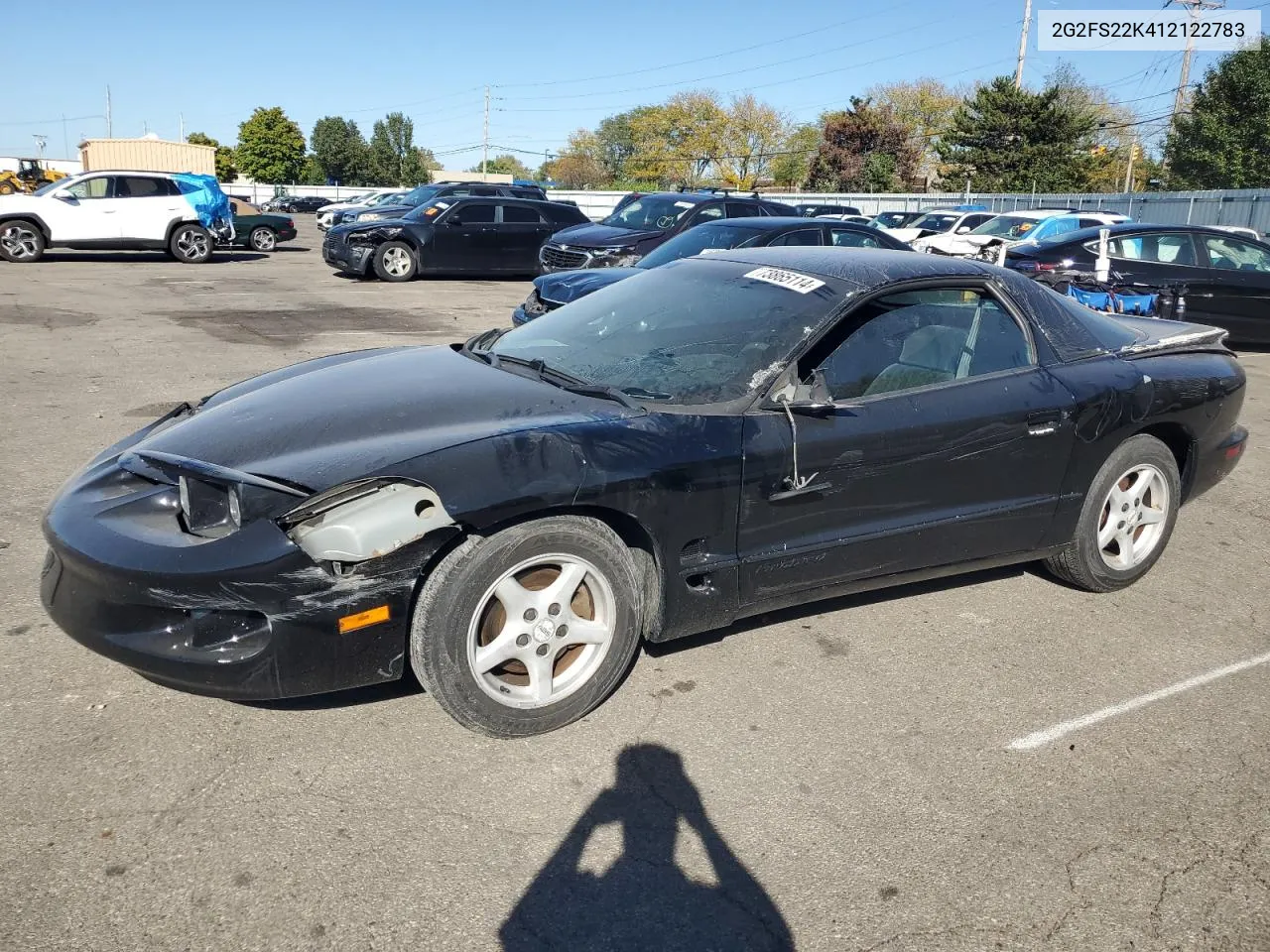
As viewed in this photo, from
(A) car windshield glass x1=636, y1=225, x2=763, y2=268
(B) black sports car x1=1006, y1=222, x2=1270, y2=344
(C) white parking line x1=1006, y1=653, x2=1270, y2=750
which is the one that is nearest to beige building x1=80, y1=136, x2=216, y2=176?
(A) car windshield glass x1=636, y1=225, x2=763, y2=268

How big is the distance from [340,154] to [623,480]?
99.2 metres

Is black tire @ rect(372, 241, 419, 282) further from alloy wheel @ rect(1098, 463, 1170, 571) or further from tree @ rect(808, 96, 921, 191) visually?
tree @ rect(808, 96, 921, 191)

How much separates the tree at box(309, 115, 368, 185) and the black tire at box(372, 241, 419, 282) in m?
81.8

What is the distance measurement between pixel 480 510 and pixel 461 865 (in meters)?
0.95

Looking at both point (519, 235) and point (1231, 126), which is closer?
point (519, 235)

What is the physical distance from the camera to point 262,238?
24.3 m

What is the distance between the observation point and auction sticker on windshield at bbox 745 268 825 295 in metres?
3.91

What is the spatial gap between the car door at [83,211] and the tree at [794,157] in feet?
216

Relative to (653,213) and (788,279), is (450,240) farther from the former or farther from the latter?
(788,279)

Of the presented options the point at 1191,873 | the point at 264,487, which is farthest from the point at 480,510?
the point at 1191,873

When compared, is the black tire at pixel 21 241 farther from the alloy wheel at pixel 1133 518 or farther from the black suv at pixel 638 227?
the alloy wheel at pixel 1133 518

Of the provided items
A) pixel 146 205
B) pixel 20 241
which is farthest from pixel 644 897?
pixel 20 241

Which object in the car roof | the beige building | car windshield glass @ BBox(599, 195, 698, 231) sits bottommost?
the car roof

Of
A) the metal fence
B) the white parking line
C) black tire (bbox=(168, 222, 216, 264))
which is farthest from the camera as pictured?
the metal fence
